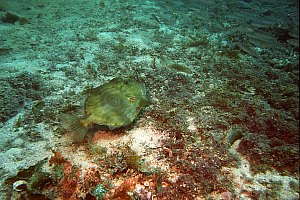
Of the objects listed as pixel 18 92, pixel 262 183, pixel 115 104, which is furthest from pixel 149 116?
pixel 18 92

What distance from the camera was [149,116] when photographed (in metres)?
3.97

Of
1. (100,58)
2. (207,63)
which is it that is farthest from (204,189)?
(100,58)

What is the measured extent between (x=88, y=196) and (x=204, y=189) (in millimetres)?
1500

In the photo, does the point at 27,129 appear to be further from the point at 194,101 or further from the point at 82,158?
the point at 194,101

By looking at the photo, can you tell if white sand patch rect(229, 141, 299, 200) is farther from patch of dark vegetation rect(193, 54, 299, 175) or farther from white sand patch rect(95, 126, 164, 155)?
white sand patch rect(95, 126, 164, 155)

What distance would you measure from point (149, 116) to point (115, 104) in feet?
2.64

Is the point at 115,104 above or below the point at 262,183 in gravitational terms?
above

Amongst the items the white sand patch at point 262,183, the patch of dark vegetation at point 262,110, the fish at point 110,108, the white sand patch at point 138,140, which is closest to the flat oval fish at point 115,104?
the fish at point 110,108

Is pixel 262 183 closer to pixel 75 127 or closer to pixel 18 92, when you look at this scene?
pixel 75 127

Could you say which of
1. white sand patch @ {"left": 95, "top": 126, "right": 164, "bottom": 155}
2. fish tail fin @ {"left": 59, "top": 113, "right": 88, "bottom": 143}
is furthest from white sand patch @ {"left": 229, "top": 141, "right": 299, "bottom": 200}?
fish tail fin @ {"left": 59, "top": 113, "right": 88, "bottom": 143}

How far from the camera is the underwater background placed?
287 cm

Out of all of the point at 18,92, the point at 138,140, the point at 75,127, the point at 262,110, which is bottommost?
the point at 18,92

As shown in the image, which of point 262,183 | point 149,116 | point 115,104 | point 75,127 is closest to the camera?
point 262,183

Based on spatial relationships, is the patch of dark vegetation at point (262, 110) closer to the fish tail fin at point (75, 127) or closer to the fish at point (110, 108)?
the fish at point (110, 108)
